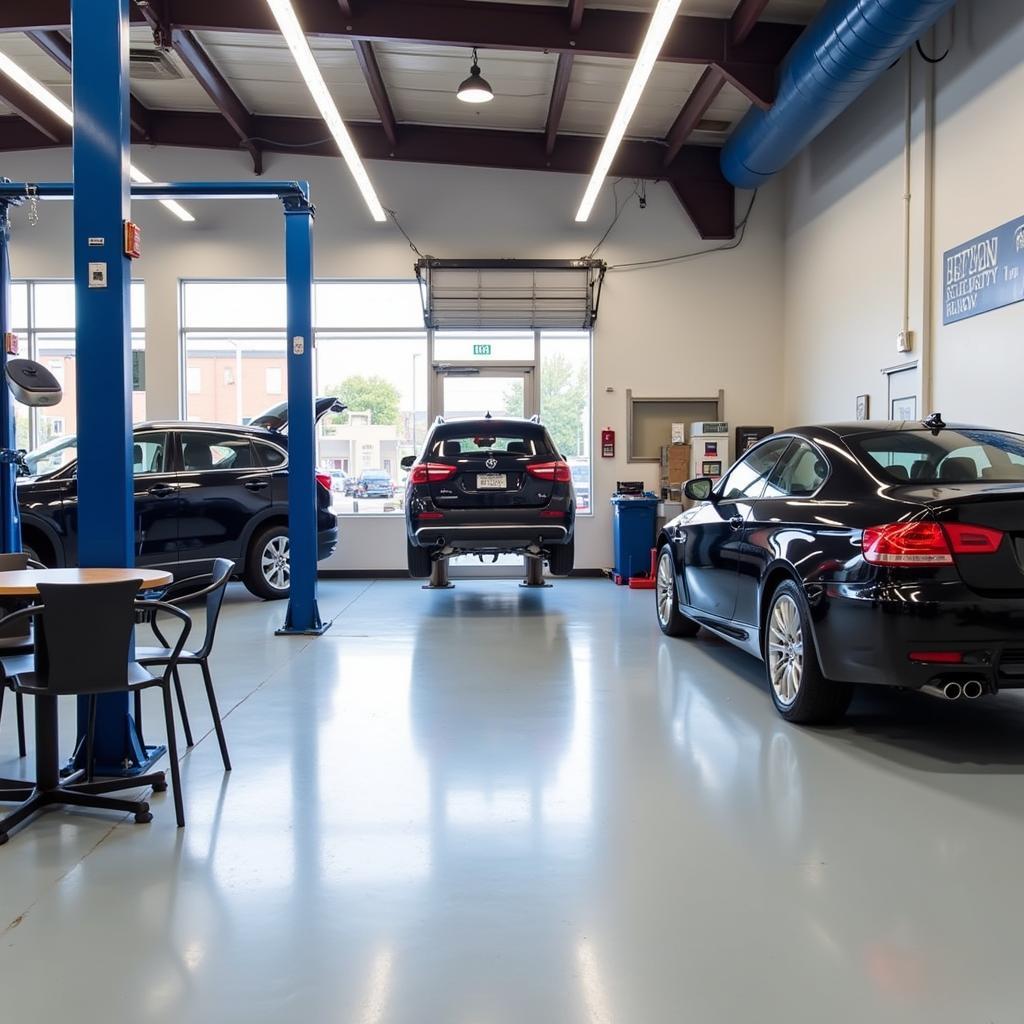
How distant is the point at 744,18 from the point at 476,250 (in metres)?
4.24

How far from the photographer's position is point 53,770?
308cm

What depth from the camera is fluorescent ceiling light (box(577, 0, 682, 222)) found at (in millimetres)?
5469

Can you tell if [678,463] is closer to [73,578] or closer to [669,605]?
[669,605]

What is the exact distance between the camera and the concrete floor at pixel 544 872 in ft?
6.34

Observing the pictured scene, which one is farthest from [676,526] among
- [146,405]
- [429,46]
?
[146,405]

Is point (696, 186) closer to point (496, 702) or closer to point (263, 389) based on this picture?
point (263, 389)

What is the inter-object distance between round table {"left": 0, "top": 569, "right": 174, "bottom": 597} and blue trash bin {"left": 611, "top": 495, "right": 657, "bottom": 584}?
7069 millimetres

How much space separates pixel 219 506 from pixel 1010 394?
252 inches

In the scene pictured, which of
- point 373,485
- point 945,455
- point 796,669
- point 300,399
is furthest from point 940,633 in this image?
point 373,485

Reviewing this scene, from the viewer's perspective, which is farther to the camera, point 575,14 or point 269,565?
point 269,565

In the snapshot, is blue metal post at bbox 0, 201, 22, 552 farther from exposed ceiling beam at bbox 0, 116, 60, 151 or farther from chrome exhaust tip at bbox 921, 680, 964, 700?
exposed ceiling beam at bbox 0, 116, 60, 151

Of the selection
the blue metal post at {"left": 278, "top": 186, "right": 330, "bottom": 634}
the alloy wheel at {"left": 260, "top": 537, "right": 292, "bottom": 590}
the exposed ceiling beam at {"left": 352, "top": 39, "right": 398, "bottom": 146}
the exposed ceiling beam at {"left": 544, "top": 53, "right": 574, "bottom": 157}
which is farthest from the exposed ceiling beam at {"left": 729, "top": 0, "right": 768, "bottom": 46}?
the alloy wheel at {"left": 260, "top": 537, "right": 292, "bottom": 590}

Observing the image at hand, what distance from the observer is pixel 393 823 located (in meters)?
2.91

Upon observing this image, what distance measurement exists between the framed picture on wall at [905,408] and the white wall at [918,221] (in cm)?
18
